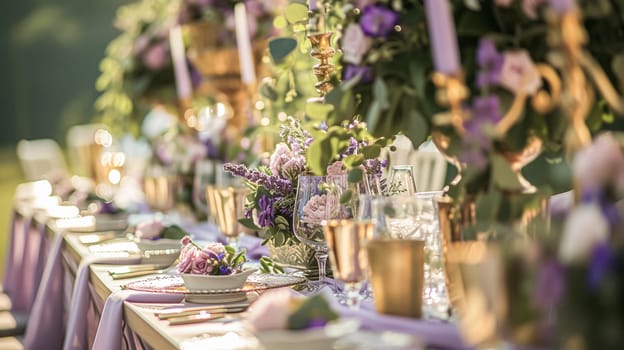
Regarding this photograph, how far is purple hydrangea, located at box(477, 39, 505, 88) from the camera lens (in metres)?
1.10

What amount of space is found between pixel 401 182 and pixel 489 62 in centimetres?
77

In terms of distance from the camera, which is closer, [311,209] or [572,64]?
[572,64]

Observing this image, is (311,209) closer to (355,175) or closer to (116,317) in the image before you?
(355,175)

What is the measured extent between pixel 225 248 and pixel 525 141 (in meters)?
0.73

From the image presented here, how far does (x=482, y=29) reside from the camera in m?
1.23

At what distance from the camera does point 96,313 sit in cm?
224

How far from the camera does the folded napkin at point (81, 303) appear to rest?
2.24 meters

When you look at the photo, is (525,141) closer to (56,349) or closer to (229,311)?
(229,311)

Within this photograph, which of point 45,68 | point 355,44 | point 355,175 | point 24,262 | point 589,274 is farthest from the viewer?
point 45,68

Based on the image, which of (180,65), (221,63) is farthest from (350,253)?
(221,63)

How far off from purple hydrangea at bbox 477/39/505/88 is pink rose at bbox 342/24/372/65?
0.24 m

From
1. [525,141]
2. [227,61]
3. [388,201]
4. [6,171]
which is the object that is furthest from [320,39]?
[6,171]

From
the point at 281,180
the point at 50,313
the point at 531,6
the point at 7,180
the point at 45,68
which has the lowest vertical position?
the point at 50,313

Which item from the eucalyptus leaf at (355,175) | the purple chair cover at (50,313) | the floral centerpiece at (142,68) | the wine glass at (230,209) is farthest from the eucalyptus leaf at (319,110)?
the floral centerpiece at (142,68)
